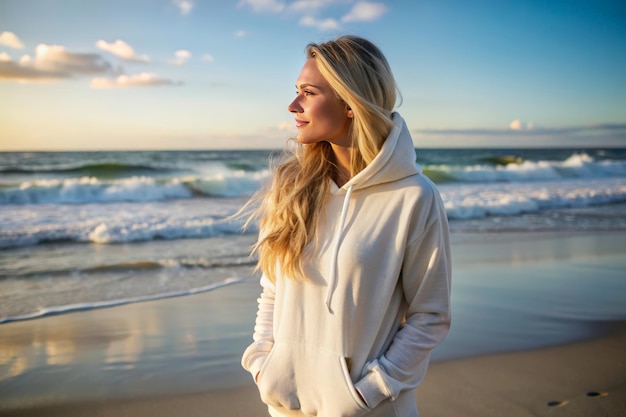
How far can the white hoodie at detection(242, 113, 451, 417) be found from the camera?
5.43 feet

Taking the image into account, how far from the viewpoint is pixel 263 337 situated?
1910mm

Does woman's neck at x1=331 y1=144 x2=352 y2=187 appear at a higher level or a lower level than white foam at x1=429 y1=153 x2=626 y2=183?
higher

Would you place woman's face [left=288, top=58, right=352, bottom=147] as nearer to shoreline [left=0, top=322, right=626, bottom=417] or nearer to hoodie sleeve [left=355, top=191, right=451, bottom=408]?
hoodie sleeve [left=355, top=191, right=451, bottom=408]

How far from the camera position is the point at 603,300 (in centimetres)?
527

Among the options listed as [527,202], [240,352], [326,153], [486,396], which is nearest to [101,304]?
[240,352]

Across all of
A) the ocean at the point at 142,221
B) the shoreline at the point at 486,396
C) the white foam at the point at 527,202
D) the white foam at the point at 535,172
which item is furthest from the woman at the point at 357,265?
the white foam at the point at 535,172

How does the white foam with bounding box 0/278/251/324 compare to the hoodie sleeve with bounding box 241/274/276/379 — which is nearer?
the hoodie sleeve with bounding box 241/274/276/379

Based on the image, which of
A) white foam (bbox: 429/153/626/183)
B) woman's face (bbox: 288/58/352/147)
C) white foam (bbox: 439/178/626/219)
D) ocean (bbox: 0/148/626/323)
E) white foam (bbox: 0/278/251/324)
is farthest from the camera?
white foam (bbox: 429/153/626/183)

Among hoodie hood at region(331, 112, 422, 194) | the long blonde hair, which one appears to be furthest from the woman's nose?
hoodie hood at region(331, 112, 422, 194)

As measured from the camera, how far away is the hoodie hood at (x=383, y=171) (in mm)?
1692

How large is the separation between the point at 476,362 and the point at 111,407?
2382 mm

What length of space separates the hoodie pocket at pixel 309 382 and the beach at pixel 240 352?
5.44 feet

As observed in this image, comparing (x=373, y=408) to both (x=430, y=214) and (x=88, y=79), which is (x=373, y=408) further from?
(x=88, y=79)

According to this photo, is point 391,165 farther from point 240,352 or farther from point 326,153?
point 240,352
